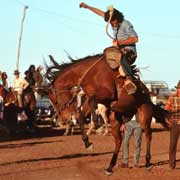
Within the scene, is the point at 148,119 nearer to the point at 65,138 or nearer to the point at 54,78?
the point at 54,78

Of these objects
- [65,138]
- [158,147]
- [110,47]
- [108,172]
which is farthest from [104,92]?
[65,138]

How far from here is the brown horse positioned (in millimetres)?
12578

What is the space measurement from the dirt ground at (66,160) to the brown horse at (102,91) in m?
0.59

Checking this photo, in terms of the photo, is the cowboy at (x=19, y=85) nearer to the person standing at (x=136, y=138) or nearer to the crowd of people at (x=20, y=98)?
the crowd of people at (x=20, y=98)

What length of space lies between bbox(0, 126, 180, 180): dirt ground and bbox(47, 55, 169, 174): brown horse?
0.59 metres

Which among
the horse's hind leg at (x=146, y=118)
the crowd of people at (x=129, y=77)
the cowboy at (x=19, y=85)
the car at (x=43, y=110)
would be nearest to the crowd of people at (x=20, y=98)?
the cowboy at (x=19, y=85)

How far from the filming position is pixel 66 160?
15.4 metres

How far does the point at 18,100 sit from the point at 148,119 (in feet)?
37.4

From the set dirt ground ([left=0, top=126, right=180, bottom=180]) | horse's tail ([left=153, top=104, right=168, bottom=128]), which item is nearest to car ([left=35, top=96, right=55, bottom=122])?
dirt ground ([left=0, top=126, right=180, bottom=180])

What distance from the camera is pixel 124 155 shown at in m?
14.2

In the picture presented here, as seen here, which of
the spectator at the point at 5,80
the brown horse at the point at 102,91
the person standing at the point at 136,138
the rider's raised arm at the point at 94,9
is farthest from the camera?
the spectator at the point at 5,80

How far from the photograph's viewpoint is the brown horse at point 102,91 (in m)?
12.6

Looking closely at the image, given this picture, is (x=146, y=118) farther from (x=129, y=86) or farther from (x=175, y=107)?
(x=129, y=86)

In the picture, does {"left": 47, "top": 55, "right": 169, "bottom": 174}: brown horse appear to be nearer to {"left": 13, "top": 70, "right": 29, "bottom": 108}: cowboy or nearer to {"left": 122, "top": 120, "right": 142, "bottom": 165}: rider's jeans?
{"left": 122, "top": 120, "right": 142, "bottom": 165}: rider's jeans
